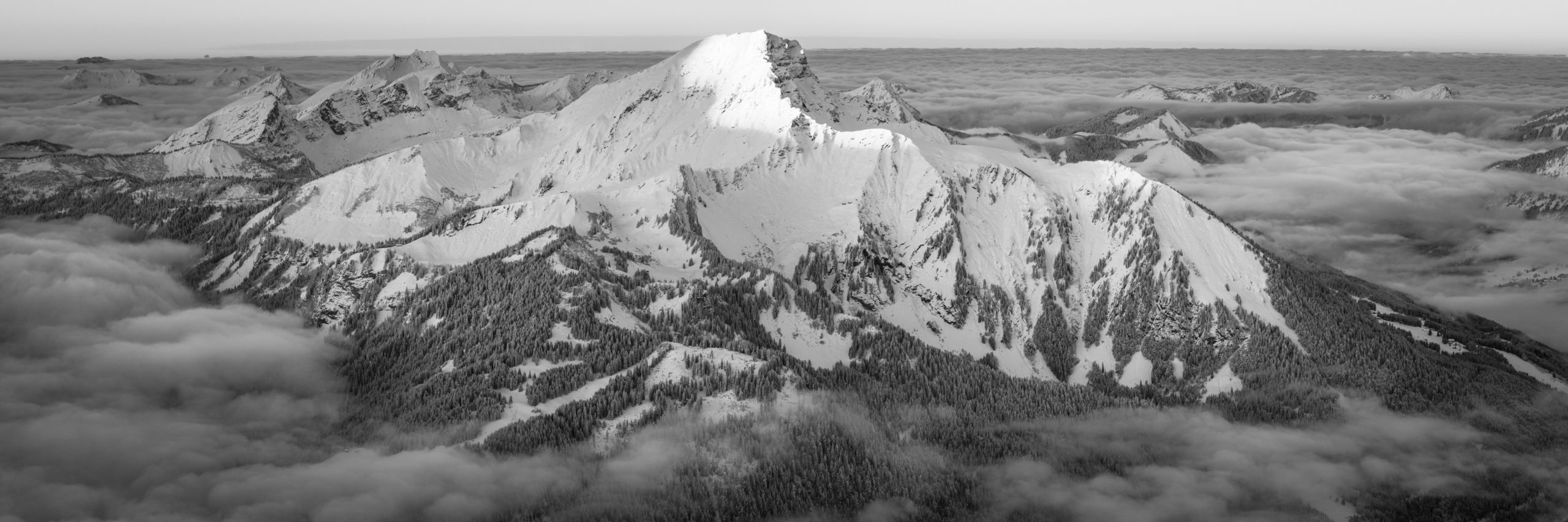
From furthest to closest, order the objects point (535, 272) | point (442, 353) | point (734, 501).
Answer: point (535, 272)
point (442, 353)
point (734, 501)

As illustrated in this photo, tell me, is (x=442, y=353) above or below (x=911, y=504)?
above

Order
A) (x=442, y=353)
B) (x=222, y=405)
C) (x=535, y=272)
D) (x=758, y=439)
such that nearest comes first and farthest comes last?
1. (x=758, y=439)
2. (x=222, y=405)
3. (x=442, y=353)
4. (x=535, y=272)

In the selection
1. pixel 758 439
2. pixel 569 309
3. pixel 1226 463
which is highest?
pixel 569 309

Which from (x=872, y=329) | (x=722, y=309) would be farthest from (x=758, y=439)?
(x=872, y=329)

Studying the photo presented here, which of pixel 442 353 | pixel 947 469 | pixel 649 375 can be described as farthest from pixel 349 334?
pixel 947 469

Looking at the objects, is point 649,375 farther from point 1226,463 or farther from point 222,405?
point 1226,463

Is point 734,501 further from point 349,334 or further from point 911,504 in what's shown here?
point 349,334

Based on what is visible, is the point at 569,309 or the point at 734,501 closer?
the point at 734,501

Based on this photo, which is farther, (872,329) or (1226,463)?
(872,329)

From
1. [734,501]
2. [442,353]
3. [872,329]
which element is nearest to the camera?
[734,501]
